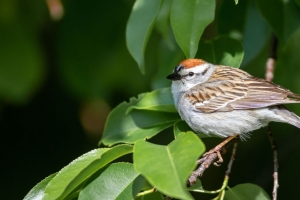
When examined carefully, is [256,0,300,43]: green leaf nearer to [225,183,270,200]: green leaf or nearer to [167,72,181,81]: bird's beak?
[167,72,181,81]: bird's beak

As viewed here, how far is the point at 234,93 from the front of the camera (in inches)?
152

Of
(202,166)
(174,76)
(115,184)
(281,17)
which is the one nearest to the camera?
(115,184)

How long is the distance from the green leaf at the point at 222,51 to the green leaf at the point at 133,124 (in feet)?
1.34

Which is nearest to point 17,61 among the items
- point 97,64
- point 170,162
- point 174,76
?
point 97,64

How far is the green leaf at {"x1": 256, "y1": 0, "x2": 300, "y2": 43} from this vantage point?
137 inches

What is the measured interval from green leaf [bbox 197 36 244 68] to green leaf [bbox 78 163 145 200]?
1.12m

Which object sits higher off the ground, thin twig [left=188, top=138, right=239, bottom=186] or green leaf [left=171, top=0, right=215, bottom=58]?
green leaf [left=171, top=0, right=215, bottom=58]

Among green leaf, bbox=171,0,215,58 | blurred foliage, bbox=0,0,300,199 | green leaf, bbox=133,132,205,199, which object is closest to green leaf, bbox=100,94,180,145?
blurred foliage, bbox=0,0,300,199

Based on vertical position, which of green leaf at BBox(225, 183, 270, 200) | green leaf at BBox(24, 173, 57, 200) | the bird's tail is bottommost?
green leaf at BBox(225, 183, 270, 200)

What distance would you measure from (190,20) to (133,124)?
69 cm

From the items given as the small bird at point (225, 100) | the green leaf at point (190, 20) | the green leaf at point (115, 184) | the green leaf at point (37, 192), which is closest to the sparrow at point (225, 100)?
the small bird at point (225, 100)

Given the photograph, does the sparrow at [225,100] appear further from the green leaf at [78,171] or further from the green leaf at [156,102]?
the green leaf at [78,171]

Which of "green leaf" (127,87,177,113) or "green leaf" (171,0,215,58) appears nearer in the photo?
"green leaf" (171,0,215,58)

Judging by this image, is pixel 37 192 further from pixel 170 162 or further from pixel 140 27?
pixel 140 27
